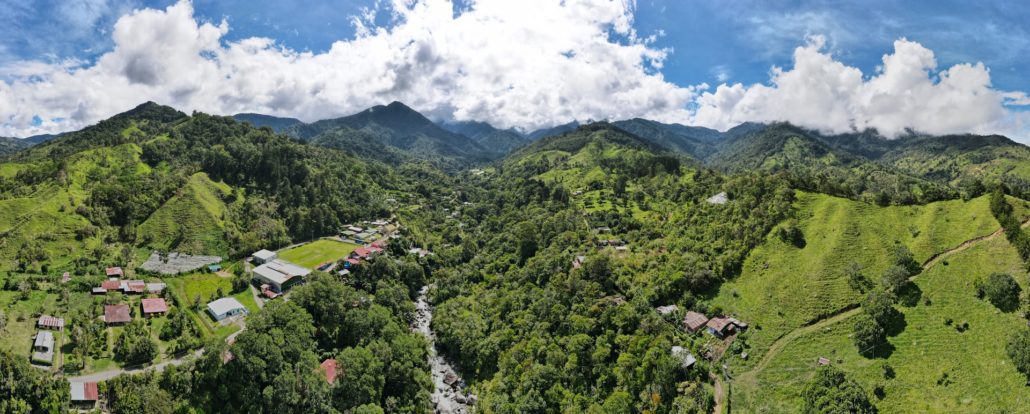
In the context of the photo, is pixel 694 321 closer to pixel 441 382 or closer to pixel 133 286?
pixel 441 382

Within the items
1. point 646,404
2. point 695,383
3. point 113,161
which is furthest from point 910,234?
point 113,161

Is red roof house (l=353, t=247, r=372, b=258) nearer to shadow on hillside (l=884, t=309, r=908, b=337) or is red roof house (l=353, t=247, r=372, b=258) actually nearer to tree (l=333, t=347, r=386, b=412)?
tree (l=333, t=347, r=386, b=412)

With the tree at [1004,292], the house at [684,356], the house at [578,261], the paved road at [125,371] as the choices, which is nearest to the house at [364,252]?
the paved road at [125,371]

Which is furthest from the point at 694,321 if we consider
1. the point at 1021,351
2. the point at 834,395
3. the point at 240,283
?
the point at 240,283

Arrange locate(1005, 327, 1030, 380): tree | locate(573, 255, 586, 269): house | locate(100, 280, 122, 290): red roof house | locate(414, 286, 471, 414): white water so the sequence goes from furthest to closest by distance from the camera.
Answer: locate(573, 255, 586, 269): house → locate(100, 280, 122, 290): red roof house → locate(414, 286, 471, 414): white water → locate(1005, 327, 1030, 380): tree

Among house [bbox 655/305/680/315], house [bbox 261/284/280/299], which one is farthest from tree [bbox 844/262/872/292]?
house [bbox 261/284/280/299]
